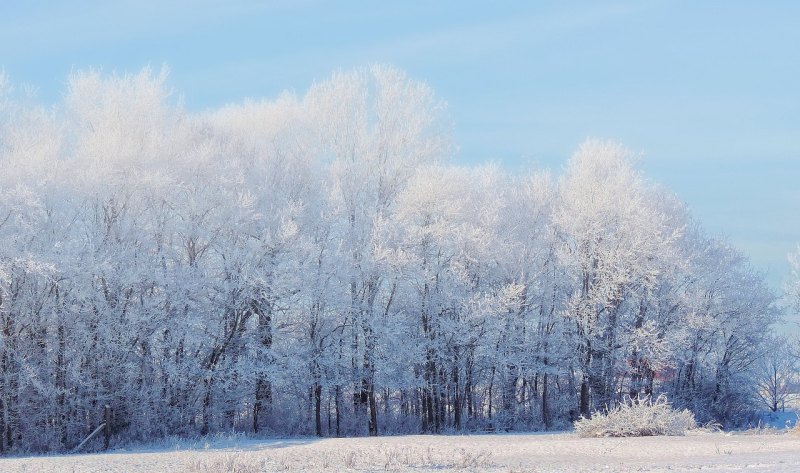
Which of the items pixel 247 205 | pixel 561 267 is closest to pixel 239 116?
pixel 247 205

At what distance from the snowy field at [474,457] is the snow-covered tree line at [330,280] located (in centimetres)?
655

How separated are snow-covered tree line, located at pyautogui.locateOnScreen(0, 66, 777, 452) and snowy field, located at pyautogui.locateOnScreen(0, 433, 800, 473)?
6546mm

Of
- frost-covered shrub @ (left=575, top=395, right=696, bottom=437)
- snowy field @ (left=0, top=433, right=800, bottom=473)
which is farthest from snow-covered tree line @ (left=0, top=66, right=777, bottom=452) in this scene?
frost-covered shrub @ (left=575, top=395, right=696, bottom=437)

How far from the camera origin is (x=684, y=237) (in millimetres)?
39000

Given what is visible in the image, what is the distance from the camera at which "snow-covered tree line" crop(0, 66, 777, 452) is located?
25.8m

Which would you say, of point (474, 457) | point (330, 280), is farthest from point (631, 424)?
point (330, 280)

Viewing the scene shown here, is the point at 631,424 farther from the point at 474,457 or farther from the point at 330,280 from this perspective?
the point at 330,280

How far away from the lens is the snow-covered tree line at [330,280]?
2584 cm

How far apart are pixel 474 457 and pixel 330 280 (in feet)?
46.1

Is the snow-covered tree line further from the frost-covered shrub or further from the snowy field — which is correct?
the frost-covered shrub

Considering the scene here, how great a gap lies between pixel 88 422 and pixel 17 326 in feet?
11.5

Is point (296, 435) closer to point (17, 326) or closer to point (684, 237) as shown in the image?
point (17, 326)

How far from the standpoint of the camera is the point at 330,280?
98.7 ft

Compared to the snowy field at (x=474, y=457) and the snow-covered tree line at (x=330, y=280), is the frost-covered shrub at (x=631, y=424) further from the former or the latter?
the snow-covered tree line at (x=330, y=280)
